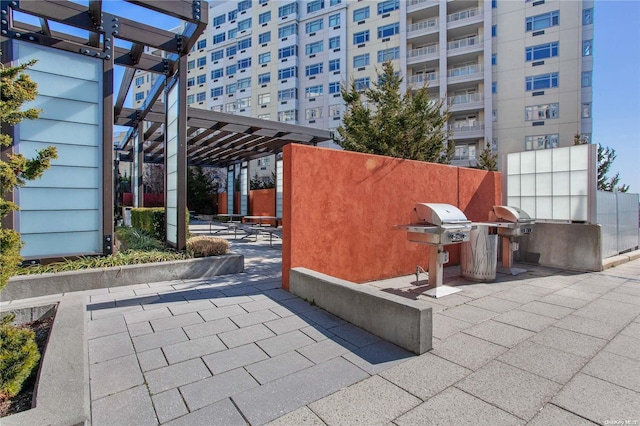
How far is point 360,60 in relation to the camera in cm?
3216

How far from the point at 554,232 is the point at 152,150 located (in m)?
17.8

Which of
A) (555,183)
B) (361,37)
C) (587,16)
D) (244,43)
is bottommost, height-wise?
(555,183)

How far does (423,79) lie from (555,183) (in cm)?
2365

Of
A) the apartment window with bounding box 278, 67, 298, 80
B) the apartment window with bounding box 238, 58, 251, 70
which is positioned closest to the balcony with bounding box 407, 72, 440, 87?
the apartment window with bounding box 278, 67, 298, 80

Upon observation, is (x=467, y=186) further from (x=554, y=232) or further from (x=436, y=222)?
(x=436, y=222)

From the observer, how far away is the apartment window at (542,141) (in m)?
24.3

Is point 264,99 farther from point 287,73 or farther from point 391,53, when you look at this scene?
point 391,53

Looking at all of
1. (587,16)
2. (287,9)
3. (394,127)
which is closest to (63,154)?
(394,127)

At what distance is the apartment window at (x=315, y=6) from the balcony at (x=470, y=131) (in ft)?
67.0

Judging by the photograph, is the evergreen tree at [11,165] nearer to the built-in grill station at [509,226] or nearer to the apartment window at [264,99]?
the built-in grill station at [509,226]

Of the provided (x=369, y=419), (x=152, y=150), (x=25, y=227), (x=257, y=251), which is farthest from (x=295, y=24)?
(x=369, y=419)

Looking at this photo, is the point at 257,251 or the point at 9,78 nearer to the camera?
the point at 9,78

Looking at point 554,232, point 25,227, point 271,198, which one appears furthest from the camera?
point 271,198

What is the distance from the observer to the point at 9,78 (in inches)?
98.0
